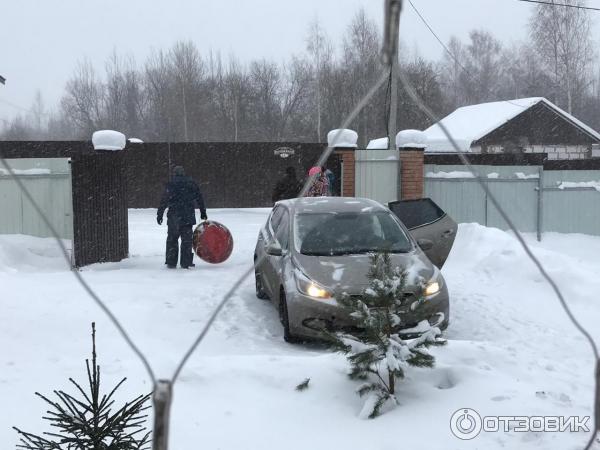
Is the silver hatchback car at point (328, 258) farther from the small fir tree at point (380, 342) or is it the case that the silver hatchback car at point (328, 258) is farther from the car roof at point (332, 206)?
the small fir tree at point (380, 342)

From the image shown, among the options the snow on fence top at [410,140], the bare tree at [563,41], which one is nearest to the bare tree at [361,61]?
the snow on fence top at [410,140]

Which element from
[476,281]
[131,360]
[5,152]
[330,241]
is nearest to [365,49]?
[476,281]

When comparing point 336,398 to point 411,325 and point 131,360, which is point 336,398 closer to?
point 411,325

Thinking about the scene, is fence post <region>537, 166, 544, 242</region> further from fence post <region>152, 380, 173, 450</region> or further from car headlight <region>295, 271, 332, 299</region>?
fence post <region>152, 380, 173, 450</region>

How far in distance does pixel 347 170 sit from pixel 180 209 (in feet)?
18.8

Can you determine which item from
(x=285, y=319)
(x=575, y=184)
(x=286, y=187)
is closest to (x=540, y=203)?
(x=575, y=184)

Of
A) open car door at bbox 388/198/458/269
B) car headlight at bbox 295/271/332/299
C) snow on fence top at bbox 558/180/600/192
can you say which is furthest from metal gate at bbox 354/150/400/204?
car headlight at bbox 295/271/332/299

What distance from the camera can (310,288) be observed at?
20.1ft

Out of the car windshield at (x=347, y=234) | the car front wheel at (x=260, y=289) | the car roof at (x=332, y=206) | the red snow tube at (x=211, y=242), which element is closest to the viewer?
the car windshield at (x=347, y=234)

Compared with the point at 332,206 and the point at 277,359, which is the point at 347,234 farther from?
the point at 277,359

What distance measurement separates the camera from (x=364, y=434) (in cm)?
385

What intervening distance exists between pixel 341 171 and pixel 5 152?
11.9 m

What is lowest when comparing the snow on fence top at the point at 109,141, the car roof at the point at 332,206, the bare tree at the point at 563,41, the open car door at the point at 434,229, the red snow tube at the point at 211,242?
the red snow tube at the point at 211,242

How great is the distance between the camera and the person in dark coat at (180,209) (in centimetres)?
997
